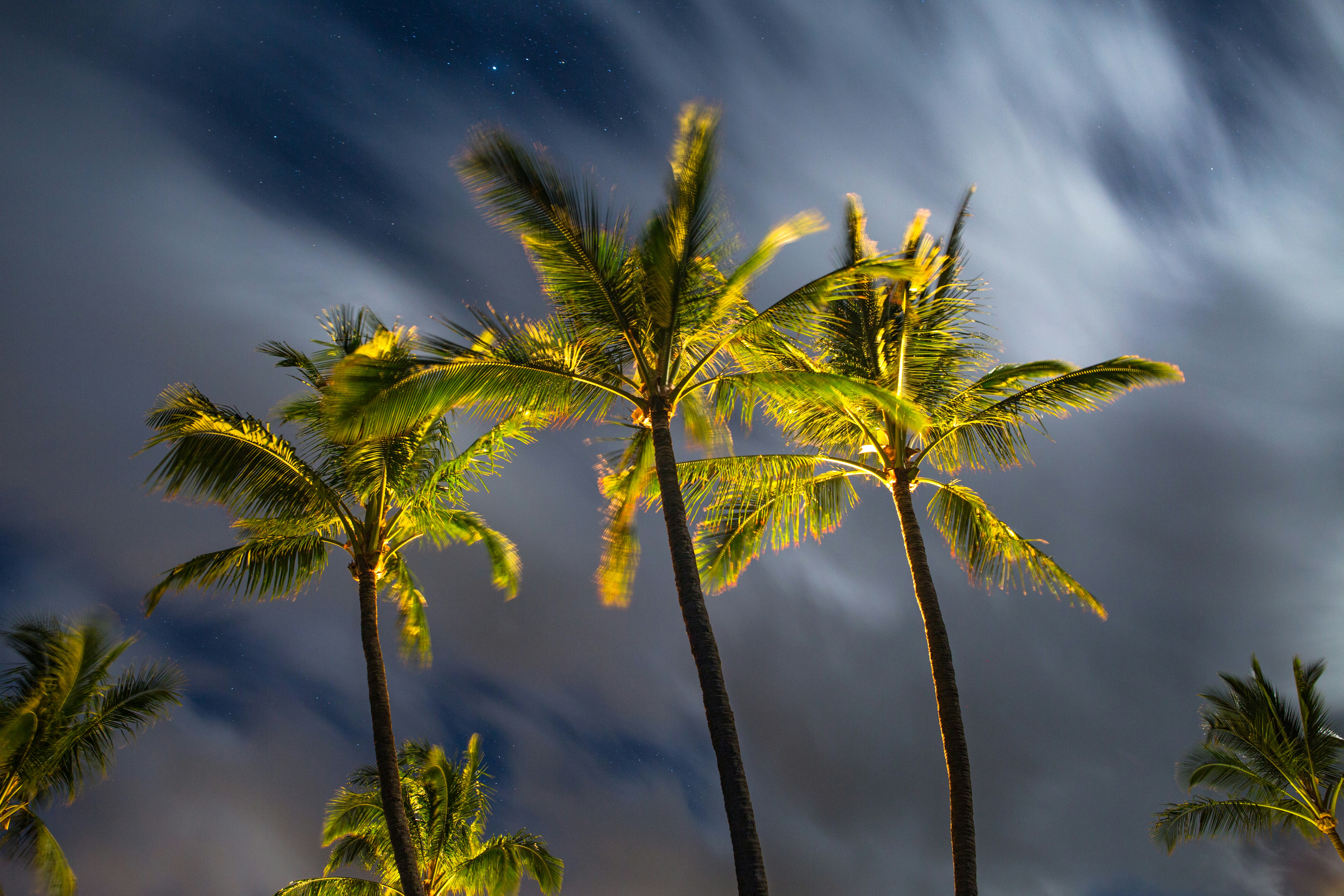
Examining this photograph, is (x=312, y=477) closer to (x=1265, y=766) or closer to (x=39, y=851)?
(x=39, y=851)

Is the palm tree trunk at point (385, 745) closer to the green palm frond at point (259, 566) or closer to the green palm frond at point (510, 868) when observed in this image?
the green palm frond at point (259, 566)

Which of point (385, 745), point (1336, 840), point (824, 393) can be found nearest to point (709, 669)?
point (824, 393)

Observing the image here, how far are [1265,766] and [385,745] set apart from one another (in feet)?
64.7

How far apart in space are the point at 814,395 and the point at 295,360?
27.5 feet

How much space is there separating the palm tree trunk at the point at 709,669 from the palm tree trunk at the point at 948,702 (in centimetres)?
320

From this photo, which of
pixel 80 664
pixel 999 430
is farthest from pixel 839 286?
pixel 80 664

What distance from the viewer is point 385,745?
10453mm

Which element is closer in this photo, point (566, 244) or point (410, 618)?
point (566, 244)

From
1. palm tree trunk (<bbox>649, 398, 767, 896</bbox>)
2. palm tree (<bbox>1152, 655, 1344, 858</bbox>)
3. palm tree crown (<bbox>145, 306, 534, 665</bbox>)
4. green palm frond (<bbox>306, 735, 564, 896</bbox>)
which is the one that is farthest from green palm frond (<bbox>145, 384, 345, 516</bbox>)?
palm tree (<bbox>1152, 655, 1344, 858</bbox>)

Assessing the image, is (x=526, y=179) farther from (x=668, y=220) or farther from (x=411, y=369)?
Result: (x=411, y=369)

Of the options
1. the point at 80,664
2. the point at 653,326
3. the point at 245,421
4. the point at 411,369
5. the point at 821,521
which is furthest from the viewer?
the point at 80,664

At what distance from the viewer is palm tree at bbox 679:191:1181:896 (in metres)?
10.8

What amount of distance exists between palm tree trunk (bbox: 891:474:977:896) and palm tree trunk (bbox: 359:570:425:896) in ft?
21.8

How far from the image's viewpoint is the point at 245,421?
10875 millimetres
